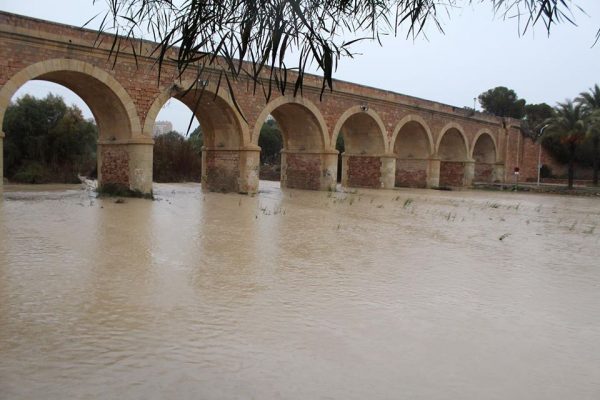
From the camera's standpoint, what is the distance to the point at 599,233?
36.3 feet

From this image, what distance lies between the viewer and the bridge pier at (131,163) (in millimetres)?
14938

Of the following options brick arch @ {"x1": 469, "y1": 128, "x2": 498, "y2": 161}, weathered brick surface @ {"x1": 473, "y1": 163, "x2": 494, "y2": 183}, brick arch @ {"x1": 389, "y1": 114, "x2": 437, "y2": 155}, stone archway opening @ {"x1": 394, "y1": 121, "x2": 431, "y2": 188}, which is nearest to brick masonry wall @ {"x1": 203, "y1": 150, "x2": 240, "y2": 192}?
brick arch @ {"x1": 389, "y1": 114, "x2": 437, "y2": 155}

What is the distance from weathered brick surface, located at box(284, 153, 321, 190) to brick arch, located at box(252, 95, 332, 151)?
67cm

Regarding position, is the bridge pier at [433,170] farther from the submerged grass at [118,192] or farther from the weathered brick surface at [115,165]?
the weathered brick surface at [115,165]

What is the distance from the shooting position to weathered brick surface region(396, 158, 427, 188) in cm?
2703

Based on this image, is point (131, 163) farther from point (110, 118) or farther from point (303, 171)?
point (303, 171)

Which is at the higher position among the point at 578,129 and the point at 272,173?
the point at 578,129

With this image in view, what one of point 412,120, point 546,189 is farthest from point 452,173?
point 412,120

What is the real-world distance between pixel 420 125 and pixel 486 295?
21583mm

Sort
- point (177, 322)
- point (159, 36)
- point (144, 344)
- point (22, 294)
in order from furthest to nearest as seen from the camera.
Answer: point (22, 294)
point (177, 322)
point (144, 344)
point (159, 36)

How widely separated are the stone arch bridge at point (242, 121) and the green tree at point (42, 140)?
709cm

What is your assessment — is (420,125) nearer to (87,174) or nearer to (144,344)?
(87,174)

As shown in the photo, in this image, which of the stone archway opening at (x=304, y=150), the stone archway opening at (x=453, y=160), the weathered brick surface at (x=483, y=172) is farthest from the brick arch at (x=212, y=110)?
the weathered brick surface at (x=483, y=172)

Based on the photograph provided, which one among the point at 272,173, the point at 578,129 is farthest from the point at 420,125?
the point at 272,173
